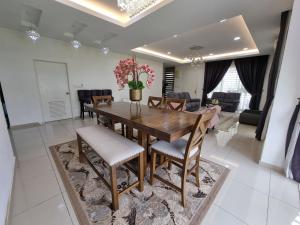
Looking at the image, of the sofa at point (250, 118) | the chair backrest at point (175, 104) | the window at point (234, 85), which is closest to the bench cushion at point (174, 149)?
the chair backrest at point (175, 104)

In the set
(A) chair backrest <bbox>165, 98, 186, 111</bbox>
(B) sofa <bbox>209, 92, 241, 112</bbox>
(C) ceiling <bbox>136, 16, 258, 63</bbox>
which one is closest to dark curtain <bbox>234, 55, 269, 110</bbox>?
(B) sofa <bbox>209, 92, 241, 112</bbox>

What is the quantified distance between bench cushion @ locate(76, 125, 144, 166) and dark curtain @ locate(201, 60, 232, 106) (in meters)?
6.58

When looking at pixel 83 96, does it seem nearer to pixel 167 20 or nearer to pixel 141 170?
pixel 167 20

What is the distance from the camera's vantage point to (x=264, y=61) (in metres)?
5.38

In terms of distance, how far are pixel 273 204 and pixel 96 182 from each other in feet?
6.56

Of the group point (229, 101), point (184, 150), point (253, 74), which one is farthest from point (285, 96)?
point (253, 74)

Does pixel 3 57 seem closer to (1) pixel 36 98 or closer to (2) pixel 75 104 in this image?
(1) pixel 36 98

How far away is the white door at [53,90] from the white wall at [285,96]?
525 centimetres

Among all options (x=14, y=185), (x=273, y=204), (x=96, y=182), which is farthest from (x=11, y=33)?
(x=273, y=204)

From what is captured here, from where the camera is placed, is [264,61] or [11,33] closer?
[11,33]

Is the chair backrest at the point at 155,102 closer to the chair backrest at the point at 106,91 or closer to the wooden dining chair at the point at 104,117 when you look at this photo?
the wooden dining chair at the point at 104,117

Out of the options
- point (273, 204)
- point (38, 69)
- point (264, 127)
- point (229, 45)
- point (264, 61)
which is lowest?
point (273, 204)

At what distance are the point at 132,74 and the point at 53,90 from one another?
146 inches

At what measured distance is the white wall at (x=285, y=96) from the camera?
1.63 m
